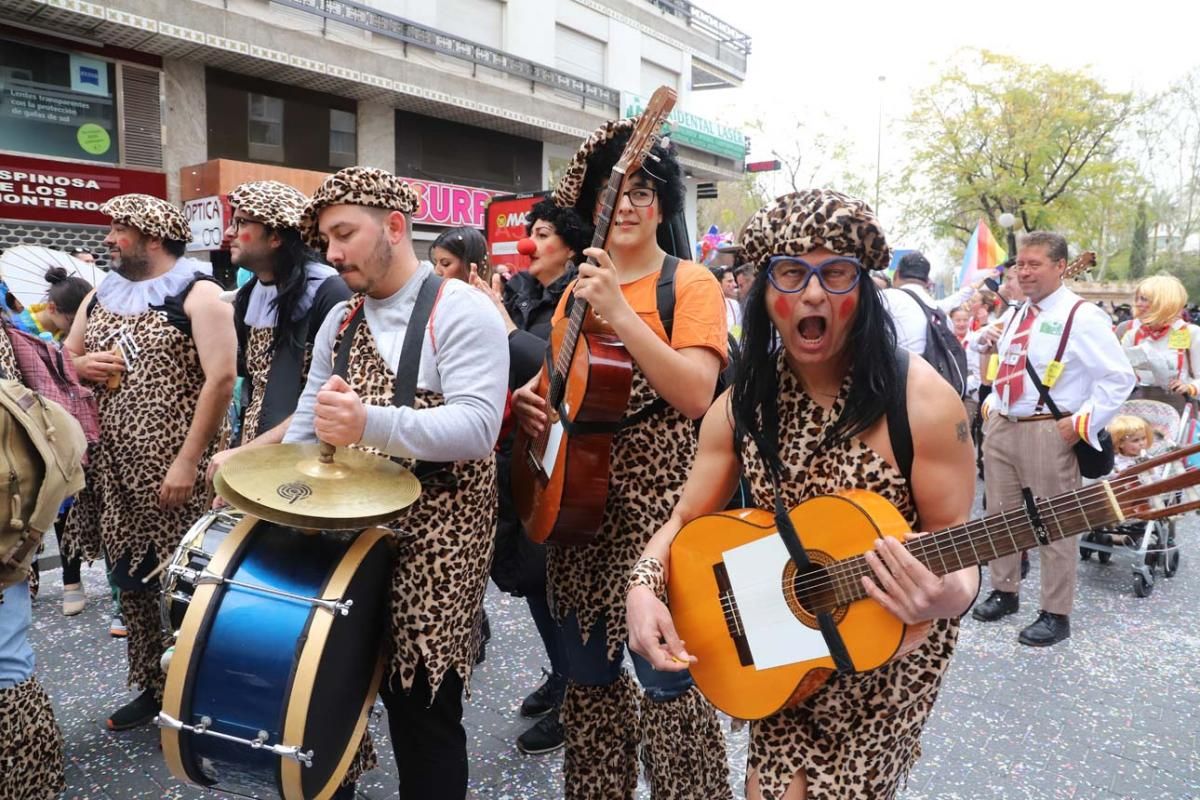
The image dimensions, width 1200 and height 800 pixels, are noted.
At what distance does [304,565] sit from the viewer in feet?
6.51

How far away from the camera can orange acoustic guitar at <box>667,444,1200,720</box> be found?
141 centimetres

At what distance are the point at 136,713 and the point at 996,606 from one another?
4757mm

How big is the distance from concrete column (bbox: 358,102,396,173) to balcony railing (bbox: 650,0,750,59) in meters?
11.3

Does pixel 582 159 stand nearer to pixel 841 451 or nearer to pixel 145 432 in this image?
pixel 841 451

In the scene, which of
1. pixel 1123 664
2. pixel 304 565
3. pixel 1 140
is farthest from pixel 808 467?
pixel 1 140

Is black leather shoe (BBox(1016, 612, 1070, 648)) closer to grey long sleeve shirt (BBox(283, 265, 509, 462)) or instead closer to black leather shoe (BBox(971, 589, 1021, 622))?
black leather shoe (BBox(971, 589, 1021, 622))

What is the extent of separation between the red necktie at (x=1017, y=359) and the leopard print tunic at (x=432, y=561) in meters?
3.74

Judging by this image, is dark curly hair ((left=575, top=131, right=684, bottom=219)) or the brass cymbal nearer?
the brass cymbal

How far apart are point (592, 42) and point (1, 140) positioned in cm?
1536

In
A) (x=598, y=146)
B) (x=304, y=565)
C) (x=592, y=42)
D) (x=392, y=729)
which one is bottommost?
(x=392, y=729)

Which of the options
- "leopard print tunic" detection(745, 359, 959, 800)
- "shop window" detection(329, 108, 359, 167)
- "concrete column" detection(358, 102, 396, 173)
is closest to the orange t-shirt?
"leopard print tunic" detection(745, 359, 959, 800)

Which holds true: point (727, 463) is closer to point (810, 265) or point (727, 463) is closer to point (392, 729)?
point (810, 265)

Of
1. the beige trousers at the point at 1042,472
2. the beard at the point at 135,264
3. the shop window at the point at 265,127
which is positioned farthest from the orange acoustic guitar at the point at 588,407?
the shop window at the point at 265,127

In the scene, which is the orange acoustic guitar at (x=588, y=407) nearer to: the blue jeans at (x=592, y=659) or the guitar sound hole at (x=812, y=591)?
the blue jeans at (x=592, y=659)
